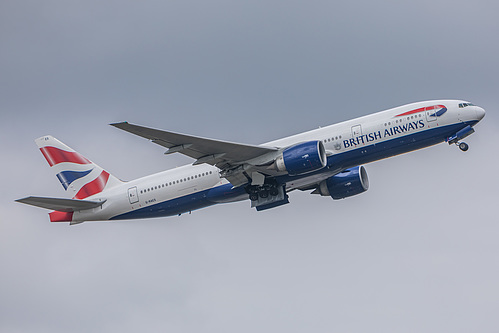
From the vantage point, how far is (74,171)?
53750mm

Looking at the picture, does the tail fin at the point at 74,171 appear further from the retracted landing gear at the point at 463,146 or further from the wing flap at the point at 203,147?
the retracted landing gear at the point at 463,146

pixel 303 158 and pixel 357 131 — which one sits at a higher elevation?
pixel 357 131

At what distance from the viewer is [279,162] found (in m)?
44.4

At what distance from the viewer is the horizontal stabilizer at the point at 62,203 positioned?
4668cm

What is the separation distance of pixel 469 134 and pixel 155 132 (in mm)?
19251

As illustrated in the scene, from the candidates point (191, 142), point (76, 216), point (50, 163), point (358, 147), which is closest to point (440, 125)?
point (358, 147)

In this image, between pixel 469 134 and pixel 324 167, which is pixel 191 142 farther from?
pixel 469 134

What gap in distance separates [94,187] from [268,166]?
1445 cm

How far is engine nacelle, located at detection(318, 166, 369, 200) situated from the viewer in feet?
166

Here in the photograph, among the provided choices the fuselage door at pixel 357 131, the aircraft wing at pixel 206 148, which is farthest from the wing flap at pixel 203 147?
the fuselage door at pixel 357 131

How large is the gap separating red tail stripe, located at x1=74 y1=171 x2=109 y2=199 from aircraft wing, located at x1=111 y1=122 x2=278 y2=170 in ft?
34.0

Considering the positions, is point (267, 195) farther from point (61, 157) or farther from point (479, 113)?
point (61, 157)

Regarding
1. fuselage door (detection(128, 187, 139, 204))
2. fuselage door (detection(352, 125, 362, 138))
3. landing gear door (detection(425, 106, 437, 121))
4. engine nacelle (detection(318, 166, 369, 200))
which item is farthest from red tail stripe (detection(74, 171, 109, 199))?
landing gear door (detection(425, 106, 437, 121))

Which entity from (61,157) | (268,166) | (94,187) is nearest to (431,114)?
(268,166)
